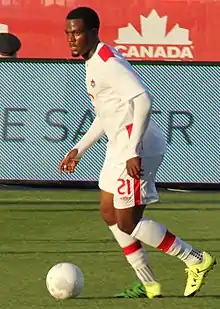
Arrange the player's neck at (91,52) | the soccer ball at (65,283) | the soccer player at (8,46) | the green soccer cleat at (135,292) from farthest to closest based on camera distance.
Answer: the soccer player at (8,46), the green soccer cleat at (135,292), the soccer ball at (65,283), the player's neck at (91,52)

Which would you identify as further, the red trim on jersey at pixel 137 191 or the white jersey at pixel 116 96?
the red trim on jersey at pixel 137 191

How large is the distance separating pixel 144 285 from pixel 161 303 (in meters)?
0.24

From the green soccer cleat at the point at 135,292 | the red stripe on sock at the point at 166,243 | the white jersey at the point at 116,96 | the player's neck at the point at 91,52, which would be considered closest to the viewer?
the white jersey at the point at 116,96

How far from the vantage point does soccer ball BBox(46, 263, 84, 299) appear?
848 cm

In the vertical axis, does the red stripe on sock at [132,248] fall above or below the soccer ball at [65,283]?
above

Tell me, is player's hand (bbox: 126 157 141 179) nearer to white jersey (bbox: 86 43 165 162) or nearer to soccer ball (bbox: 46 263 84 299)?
white jersey (bbox: 86 43 165 162)

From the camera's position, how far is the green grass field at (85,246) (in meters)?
8.55

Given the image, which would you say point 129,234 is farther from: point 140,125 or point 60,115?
point 60,115

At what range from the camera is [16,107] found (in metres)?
16.1

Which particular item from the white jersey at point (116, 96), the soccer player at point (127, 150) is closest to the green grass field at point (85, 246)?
the soccer player at point (127, 150)

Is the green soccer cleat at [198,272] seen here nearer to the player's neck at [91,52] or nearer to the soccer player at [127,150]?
the soccer player at [127,150]

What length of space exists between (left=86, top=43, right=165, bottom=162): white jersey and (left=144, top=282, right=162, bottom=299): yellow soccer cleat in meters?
0.93

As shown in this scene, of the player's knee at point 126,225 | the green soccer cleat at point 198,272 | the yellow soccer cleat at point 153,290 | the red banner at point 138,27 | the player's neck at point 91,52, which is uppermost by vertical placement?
the player's neck at point 91,52

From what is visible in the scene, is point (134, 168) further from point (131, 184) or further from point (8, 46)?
point (8, 46)
